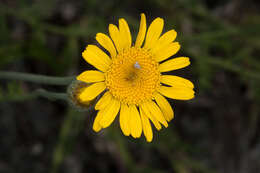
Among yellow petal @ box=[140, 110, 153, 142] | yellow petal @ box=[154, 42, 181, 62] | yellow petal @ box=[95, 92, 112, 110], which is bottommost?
yellow petal @ box=[140, 110, 153, 142]

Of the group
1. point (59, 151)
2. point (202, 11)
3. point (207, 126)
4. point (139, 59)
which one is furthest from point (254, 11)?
point (59, 151)

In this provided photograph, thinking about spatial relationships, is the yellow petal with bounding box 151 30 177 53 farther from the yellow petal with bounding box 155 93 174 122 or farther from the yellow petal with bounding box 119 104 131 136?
the yellow petal with bounding box 119 104 131 136

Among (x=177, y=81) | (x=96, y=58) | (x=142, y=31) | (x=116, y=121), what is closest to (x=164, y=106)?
(x=177, y=81)

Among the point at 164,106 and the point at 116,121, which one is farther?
the point at 116,121

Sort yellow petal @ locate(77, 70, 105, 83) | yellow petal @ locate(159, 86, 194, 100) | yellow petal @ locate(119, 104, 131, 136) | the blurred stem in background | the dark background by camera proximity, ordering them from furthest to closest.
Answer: the dark background
the blurred stem in background
yellow petal @ locate(159, 86, 194, 100)
yellow petal @ locate(119, 104, 131, 136)
yellow petal @ locate(77, 70, 105, 83)

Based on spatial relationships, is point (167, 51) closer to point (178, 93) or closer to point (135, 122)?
point (178, 93)

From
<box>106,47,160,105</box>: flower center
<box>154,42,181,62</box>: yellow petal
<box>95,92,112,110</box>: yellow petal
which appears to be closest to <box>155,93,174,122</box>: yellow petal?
<box>106,47,160,105</box>: flower center
